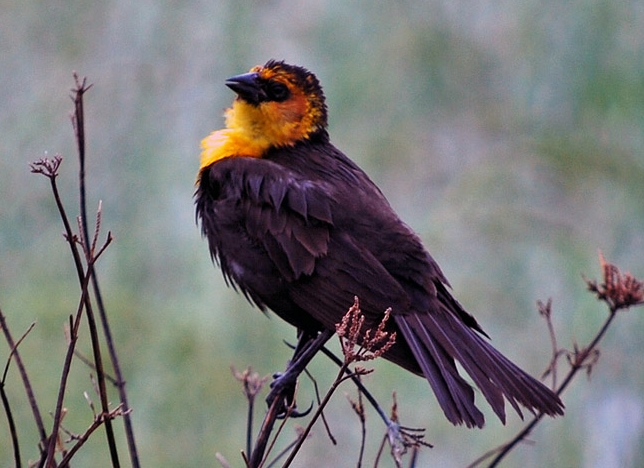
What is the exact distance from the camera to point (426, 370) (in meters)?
2.87

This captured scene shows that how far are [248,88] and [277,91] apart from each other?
0.11 metres

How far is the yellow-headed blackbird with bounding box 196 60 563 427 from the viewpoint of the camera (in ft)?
9.86

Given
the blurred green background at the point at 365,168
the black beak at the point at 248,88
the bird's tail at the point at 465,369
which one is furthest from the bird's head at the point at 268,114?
the blurred green background at the point at 365,168

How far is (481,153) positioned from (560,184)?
1.51 feet

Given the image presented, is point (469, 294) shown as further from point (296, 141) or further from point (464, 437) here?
point (296, 141)

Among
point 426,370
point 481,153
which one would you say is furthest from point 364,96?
point 426,370

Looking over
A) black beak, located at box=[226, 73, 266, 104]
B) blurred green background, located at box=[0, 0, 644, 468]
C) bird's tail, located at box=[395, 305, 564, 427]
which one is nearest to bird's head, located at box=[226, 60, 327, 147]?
black beak, located at box=[226, 73, 266, 104]

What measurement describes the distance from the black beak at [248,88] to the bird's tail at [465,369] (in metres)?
0.97

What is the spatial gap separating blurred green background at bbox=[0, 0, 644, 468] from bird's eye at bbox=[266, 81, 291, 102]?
1.27 metres

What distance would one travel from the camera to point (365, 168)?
17.1 feet

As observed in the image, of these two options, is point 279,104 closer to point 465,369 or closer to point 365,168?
point 465,369

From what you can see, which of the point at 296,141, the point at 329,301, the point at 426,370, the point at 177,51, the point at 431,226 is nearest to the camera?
the point at 426,370

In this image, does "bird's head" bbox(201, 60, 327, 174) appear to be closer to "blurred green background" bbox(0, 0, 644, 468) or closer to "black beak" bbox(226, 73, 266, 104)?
"black beak" bbox(226, 73, 266, 104)

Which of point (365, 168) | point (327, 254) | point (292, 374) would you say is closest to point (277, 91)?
point (327, 254)
